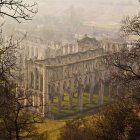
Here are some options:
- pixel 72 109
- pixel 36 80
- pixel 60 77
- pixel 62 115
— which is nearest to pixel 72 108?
pixel 72 109

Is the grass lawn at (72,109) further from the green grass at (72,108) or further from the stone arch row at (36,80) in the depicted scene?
the stone arch row at (36,80)

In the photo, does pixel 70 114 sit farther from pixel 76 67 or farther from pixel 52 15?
pixel 52 15

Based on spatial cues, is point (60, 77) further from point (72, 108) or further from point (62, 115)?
point (72, 108)

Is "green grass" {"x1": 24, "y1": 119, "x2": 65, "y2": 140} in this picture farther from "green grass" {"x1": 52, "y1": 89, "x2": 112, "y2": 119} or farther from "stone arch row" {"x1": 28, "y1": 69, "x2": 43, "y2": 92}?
"stone arch row" {"x1": 28, "y1": 69, "x2": 43, "y2": 92}

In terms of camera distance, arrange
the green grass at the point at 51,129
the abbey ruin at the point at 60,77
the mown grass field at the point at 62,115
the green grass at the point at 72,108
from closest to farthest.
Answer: the green grass at the point at 51,129 → the mown grass field at the point at 62,115 → the abbey ruin at the point at 60,77 → the green grass at the point at 72,108

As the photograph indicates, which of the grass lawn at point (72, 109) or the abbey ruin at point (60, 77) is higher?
the abbey ruin at point (60, 77)

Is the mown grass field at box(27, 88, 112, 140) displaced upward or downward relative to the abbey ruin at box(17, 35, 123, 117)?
downward

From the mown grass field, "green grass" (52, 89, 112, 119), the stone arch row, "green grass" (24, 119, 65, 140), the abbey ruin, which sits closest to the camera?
"green grass" (24, 119, 65, 140)

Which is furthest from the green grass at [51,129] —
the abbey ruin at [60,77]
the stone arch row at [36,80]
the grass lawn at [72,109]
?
the stone arch row at [36,80]

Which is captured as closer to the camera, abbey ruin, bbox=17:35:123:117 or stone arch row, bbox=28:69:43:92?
abbey ruin, bbox=17:35:123:117

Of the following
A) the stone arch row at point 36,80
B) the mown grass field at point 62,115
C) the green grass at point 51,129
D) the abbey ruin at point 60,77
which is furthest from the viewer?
the stone arch row at point 36,80

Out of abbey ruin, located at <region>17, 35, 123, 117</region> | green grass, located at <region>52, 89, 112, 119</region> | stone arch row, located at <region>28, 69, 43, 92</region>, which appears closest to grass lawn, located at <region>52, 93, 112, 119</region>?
green grass, located at <region>52, 89, 112, 119</region>
